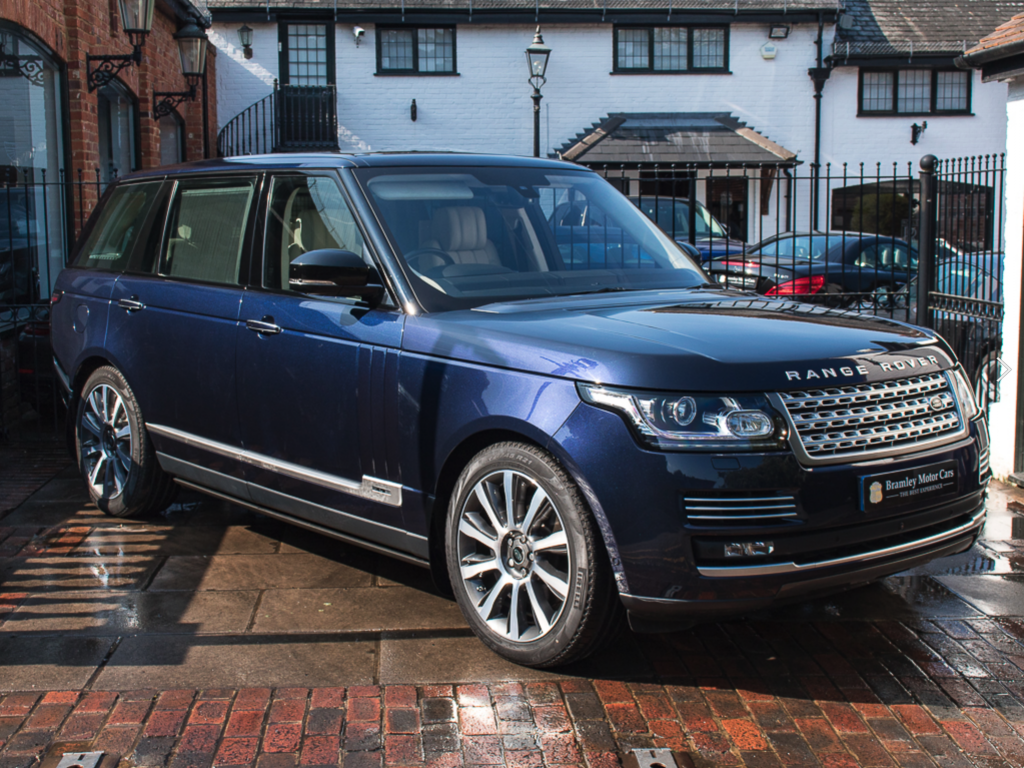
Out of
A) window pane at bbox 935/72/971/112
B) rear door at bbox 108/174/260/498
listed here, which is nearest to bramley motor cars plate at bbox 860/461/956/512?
rear door at bbox 108/174/260/498

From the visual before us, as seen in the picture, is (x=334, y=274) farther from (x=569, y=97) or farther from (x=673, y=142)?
(x=569, y=97)

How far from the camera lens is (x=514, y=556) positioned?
379 centimetres

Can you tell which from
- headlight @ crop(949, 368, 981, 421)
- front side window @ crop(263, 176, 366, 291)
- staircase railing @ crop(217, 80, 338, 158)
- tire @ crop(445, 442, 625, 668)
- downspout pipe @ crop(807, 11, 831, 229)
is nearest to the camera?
tire @ crop(445, 442, 625, 668)

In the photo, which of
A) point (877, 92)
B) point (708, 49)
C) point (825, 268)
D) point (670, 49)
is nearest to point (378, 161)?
point (825, 268)

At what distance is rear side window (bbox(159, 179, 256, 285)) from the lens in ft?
16.6

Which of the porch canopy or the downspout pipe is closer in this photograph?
the porch canopy

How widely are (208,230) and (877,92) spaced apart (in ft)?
78.5

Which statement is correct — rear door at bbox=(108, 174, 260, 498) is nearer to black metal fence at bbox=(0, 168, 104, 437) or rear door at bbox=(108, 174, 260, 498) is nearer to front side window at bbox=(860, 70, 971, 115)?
black metal fence at bbox=(0, 168, 104, 437)

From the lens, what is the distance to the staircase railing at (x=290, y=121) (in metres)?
24.3

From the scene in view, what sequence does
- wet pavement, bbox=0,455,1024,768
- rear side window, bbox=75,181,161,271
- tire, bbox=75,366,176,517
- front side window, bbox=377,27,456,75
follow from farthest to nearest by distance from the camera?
1. front side window, bbox=377,27,456,75
2. rear side window, bbox=75,181,161,271
3. tire, bbox=75,366,176,517
4. wet pavement, bbox=0,455,1024,768

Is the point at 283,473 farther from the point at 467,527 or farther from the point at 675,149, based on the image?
the point at 675,149

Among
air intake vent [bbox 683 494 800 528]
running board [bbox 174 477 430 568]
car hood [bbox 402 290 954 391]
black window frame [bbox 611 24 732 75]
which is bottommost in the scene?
running board [bbox 174 477 430 568]

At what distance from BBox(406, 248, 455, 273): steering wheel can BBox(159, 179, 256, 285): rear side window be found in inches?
41.9

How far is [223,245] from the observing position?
16.8 ft
